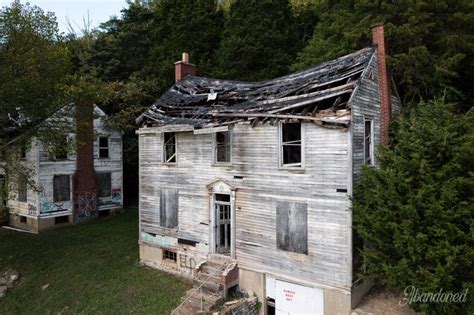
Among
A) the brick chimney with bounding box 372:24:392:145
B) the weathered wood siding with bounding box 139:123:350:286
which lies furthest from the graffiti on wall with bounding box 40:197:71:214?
the brick chimney with bounding box 372:24:392:145

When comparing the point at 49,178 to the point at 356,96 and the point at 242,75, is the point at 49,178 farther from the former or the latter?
the point at 356,96

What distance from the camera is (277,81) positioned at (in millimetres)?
17078

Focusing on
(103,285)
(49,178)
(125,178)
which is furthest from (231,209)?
(125,178)

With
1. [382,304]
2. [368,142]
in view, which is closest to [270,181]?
[368,142]

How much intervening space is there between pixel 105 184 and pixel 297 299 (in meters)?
20.5

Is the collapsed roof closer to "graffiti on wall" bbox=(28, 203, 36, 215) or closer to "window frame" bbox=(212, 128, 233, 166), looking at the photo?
"window frame" bbox=(212, 128, 233, 166)

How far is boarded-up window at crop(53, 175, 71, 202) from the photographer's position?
25875 millimetres

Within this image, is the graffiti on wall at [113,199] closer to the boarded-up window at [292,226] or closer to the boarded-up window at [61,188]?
the boarded-up window at [61,188]

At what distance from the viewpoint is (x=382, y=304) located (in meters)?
13.0

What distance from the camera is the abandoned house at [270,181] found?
12.7 metres

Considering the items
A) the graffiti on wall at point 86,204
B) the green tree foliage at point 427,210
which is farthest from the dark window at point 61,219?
the green tree foliage at point 427,210

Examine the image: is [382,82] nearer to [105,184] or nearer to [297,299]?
[297,299]

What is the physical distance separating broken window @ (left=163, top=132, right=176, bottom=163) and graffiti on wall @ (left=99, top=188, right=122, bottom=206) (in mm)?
13275

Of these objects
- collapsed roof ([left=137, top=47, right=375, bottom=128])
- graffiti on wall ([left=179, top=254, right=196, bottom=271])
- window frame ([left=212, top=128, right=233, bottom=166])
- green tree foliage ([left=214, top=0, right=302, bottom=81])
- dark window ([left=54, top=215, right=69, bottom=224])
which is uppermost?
green tree foliage ([left=214, top=0, right=302, bottom=81])
